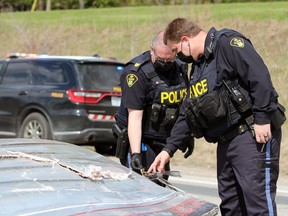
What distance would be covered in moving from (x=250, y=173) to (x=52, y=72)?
27.2 ft

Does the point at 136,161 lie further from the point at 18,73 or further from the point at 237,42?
the point at 18,73

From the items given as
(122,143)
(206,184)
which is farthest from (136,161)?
(206,184)

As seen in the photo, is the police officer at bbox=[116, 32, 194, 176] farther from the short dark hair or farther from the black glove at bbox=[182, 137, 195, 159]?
the short dark hair

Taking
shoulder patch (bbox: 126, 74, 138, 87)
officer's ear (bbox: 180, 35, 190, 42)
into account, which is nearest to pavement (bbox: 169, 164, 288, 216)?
shoulder patch (bbox: 126, 74, 138, 87)

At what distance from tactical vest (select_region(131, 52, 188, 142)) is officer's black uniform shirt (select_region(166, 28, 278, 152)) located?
3.45 ft

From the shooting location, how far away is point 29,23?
31.8m

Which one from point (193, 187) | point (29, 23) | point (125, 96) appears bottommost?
point (193, 187)

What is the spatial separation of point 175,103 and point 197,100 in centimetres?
102

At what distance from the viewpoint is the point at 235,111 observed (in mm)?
4098

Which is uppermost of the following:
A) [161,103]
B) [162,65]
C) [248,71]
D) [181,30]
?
[181,30]

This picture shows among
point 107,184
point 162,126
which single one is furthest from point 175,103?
point 107,184

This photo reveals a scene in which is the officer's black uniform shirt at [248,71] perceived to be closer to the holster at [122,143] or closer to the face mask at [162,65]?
the face mask at [162,65]

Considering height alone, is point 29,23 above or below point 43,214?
above

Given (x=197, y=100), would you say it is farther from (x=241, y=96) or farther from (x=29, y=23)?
(x=29, y=23)
